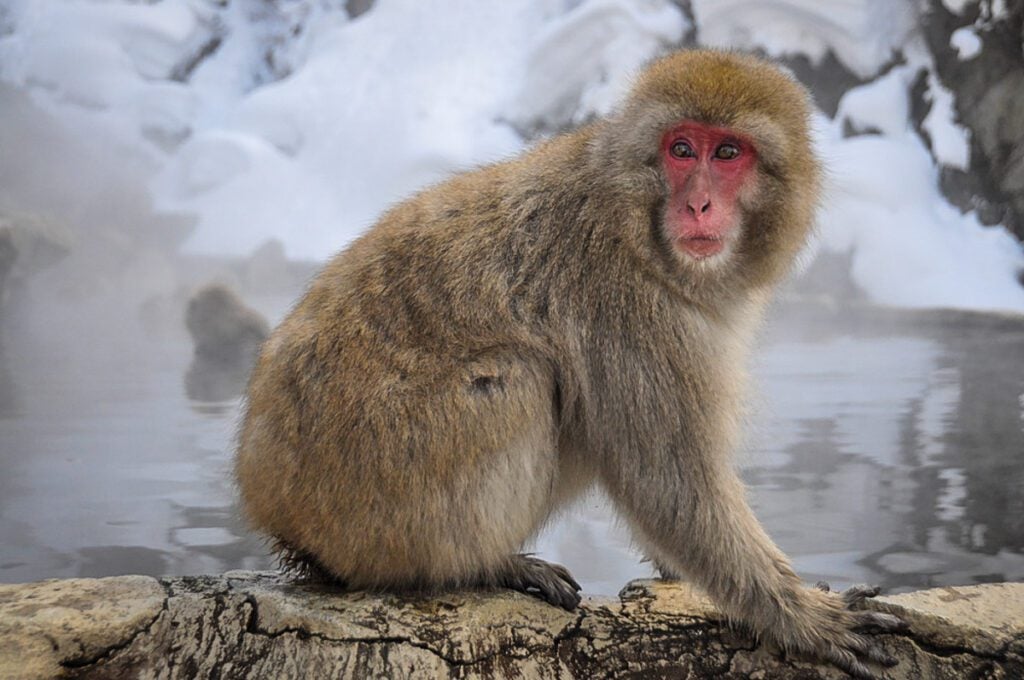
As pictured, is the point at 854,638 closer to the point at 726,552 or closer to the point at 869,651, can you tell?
the point at 869,651

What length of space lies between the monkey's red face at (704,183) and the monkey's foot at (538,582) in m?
1.02

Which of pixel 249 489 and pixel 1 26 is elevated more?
pixel 1 26

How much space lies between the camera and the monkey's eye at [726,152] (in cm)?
273

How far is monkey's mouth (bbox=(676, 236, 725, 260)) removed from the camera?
2680mm

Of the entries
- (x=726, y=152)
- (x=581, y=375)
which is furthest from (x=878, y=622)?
(x=726, y=152)

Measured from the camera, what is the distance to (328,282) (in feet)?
9.82

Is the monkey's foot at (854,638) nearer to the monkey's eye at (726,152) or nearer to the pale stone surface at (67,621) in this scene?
the monkey's eye at (726,152)

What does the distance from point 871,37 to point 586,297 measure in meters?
3.24

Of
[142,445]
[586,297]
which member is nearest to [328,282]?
[586,297]

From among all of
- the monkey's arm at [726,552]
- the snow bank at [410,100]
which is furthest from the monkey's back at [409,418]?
the snow bank at [410,100]

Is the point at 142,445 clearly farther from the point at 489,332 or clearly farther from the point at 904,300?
the point at 904,300

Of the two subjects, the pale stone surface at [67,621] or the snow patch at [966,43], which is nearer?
the pale stone surface at [67,621]

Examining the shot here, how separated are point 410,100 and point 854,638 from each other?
3489mm

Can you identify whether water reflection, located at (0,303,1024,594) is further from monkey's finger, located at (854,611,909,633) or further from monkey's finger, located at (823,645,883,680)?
monkey's finger, located at (823,645,883,680)
